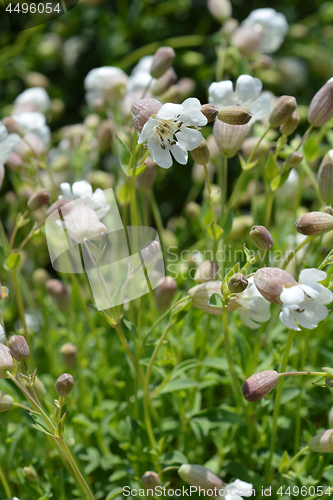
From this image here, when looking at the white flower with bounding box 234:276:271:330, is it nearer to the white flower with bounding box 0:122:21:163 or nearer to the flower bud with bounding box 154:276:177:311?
the flower bud with bounding box 154:276:177:311

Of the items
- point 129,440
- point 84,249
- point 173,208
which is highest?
point 84,249

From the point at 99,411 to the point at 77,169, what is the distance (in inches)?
21.8

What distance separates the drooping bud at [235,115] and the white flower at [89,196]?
0.24 m

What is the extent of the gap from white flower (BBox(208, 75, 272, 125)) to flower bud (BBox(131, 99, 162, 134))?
197mm

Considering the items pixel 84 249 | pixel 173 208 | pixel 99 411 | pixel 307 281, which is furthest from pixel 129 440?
pixel 173 208

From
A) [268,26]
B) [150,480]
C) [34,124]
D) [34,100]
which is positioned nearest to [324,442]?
[150,480]

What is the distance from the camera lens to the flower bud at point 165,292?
851 mm

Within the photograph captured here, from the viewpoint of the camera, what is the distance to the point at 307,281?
580 millimetres

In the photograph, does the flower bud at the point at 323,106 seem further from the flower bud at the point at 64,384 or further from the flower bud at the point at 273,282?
the flower bud at the point at 64,384

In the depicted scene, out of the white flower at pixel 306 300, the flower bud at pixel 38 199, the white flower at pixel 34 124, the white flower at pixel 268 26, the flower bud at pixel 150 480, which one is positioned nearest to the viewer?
the white flower at pixel 306 300

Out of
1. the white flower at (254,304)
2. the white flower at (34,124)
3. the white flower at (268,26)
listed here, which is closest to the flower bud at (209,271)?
the white flower at (254,304)

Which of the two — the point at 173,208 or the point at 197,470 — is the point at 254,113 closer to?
the point at 197,470

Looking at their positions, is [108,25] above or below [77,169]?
above

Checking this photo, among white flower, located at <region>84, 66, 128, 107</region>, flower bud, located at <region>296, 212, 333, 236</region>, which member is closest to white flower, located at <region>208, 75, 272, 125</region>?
flower bud, located at <region>296, 212, 333, 236</region>
